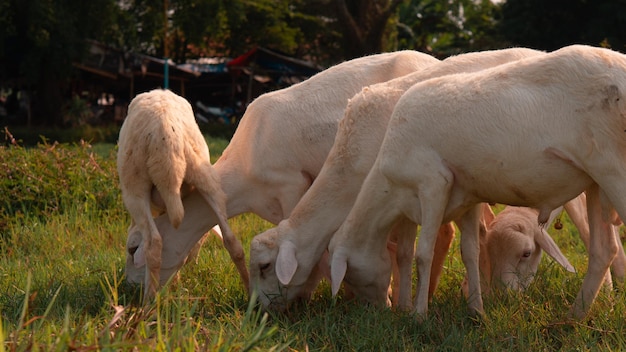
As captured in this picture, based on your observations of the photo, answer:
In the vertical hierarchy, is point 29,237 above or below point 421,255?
below

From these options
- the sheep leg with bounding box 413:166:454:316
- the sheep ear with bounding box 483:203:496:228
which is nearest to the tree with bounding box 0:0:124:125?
the sheep ear with bounding box 483:203:496:228

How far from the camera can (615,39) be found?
26.5m

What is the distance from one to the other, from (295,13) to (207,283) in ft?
99.5

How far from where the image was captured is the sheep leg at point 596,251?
5199mm

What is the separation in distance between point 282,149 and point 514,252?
1863 millimetres

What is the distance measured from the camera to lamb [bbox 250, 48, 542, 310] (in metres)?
5.82

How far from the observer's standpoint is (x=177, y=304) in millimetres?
A: 4645

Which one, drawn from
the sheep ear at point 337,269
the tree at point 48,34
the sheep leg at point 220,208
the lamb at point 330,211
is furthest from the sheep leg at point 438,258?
the tree at point 48,34

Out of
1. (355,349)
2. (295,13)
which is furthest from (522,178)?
(295,13)

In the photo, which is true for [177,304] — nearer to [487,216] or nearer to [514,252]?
[514,252]

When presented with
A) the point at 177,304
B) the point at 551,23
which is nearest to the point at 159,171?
the point at 177,304

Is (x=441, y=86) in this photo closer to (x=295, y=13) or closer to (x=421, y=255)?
(x=421, y=255)

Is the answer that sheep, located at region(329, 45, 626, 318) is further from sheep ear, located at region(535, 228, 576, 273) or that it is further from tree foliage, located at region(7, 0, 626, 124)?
tree foliage, located at region(7, 0, 626, 124)

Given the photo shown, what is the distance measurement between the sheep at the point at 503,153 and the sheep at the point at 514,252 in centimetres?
69
